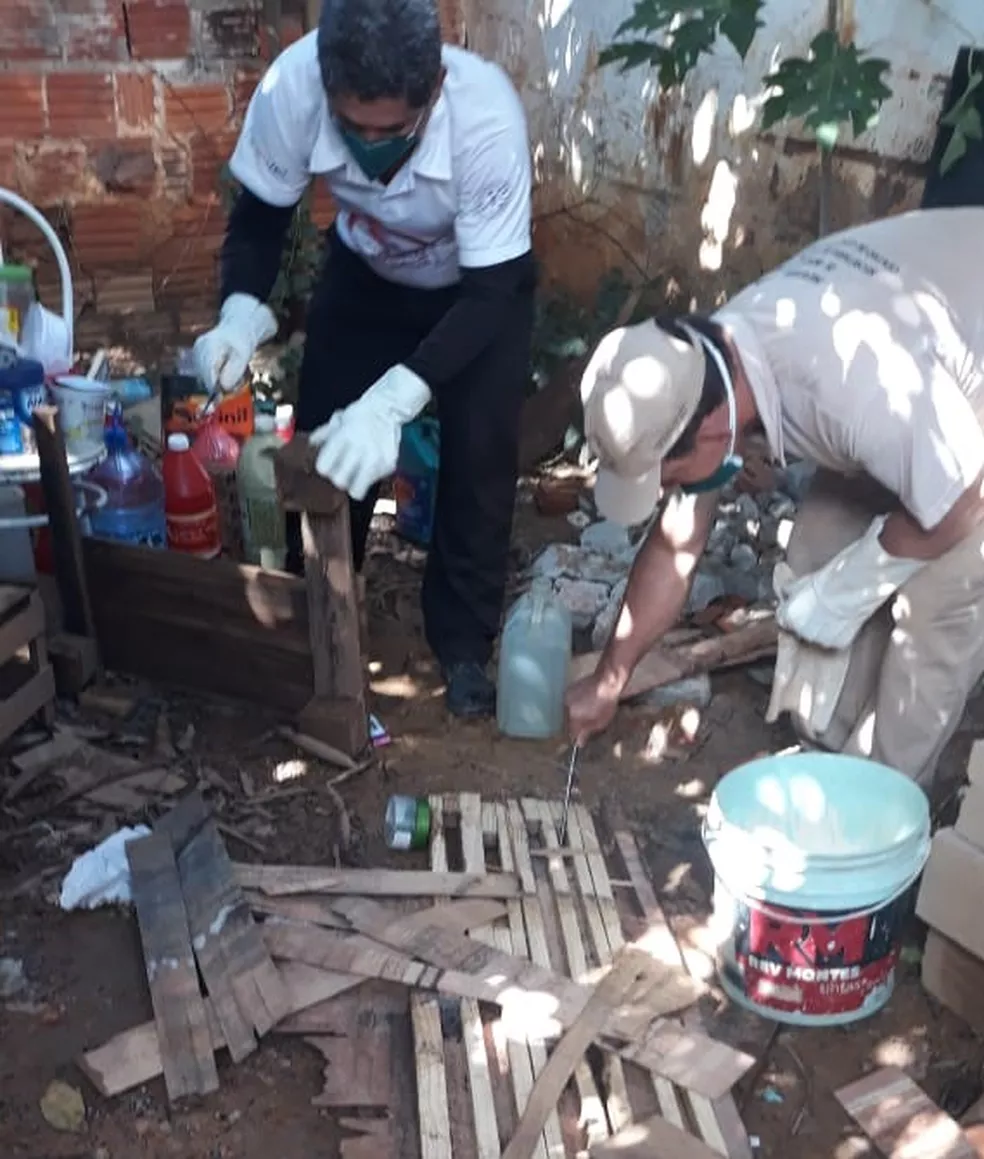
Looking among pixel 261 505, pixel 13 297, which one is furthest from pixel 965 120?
pixel 13 297

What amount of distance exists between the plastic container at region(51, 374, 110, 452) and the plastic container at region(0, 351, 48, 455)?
2.0 inches

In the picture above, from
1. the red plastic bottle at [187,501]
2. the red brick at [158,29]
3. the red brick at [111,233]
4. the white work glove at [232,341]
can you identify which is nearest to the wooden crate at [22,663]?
the red plastic bottle at [187,501]

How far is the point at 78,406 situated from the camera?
135 inches

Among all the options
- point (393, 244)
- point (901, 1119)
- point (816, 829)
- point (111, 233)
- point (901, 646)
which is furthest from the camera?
point (111, 233)

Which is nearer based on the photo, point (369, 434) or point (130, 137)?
point (369, 434)

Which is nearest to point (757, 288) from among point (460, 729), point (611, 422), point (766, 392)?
point (766, 392)

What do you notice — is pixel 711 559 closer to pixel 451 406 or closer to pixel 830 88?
pixel 451 406

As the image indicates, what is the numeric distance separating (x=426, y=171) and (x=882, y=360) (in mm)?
1147

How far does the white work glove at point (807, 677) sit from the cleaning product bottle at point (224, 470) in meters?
1.78

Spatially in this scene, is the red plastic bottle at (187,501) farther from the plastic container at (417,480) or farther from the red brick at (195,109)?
the red brick at (195,109)

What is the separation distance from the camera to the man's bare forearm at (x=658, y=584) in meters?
2.90

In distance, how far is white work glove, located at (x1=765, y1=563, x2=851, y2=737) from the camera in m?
2.89

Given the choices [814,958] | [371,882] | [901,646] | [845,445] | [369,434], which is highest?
[845,445]

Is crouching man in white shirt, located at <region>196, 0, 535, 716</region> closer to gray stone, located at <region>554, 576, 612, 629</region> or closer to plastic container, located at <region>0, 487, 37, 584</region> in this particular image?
gray stone, located at <region>554, 576, 612, 629</region>
